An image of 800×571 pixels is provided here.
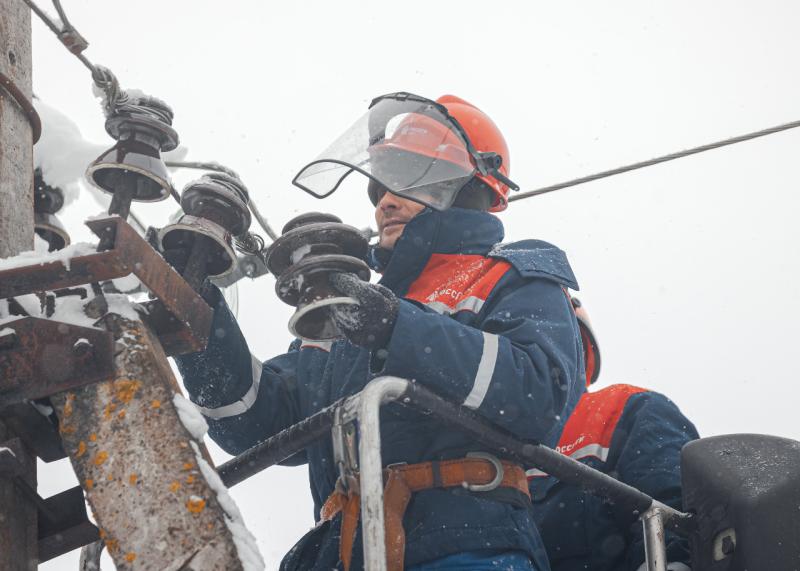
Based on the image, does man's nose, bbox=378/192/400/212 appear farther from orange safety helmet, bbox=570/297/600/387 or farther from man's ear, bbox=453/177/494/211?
orange safety helmet, bbox=570/297/600/387

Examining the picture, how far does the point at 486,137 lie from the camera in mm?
3938

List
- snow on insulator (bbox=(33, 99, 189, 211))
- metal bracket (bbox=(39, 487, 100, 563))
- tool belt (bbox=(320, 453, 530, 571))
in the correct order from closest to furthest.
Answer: metal bracket (bbox=(39, 487, 100, 563))
tool belt (bbox=(320, 453, 530, 571))
snow on insulator (bbox=(33, 99, 189, 211))

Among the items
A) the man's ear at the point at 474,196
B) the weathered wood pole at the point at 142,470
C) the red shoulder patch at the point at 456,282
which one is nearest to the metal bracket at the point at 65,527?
the weathered wood pole at the point at 142,470

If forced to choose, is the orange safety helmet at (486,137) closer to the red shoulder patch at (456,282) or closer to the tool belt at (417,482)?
the red shoulder patch at (456,282)

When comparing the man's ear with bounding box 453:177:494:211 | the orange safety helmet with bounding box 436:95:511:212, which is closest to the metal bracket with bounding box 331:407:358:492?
the man's ear with bounding box 453:177:494:211

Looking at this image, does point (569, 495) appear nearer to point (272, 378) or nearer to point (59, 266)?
point (272, 378)

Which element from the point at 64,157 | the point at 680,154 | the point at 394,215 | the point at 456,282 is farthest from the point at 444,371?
the point at 680,154

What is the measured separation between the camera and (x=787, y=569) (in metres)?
2.45

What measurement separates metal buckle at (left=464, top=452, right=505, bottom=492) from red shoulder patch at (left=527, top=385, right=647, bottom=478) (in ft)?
2.14

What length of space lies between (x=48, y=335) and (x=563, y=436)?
210cm

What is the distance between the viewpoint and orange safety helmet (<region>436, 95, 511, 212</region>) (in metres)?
3.79

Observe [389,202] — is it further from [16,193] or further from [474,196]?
[16,193]

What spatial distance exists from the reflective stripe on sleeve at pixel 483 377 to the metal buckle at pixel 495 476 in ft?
0.80

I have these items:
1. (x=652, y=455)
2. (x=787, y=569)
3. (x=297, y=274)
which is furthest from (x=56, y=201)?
Result: (x=787, y=569)
